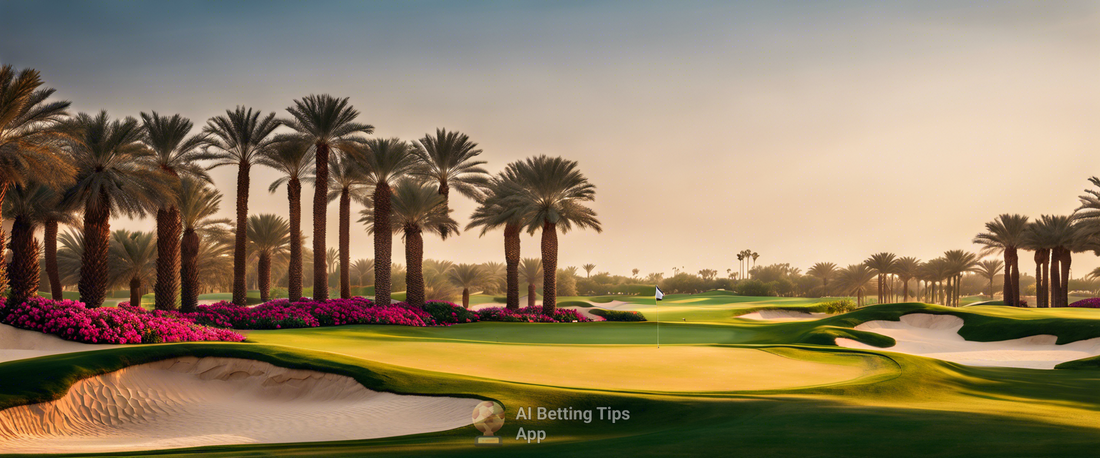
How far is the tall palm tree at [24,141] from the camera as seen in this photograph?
2309cm

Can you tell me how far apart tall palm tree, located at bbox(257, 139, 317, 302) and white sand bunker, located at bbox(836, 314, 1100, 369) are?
28.6 meters

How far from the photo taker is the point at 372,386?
40.8 ft

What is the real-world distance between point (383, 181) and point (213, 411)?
1190 inches

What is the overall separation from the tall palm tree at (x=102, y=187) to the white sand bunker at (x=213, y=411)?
19186mm

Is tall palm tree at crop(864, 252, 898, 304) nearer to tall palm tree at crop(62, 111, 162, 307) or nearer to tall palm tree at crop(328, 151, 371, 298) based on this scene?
tall palm tree at crop(328, 151, 371, 298)

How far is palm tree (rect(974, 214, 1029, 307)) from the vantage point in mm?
61031

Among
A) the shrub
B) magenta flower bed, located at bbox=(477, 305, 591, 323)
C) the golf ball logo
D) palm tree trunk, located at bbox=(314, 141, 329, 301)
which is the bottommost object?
the shrub

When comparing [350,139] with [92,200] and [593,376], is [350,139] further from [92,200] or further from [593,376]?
[593,376]

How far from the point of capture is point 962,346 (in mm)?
29969

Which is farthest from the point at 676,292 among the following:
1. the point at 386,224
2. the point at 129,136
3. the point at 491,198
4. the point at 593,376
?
the point at 593,376

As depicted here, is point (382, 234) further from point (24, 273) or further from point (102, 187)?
point (24, 273)

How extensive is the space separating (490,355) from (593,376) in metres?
4.67

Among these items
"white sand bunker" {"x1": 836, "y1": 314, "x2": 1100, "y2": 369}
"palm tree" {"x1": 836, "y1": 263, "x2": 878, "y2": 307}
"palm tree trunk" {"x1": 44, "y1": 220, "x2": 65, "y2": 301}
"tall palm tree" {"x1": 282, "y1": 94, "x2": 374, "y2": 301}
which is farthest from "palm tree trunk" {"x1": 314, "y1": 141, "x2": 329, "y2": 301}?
"palm tree" {"x1": 836, "y1": 263, "x2": 878, "y2": 307}

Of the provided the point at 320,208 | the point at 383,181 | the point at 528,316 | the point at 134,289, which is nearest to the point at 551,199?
the point at 528,316
